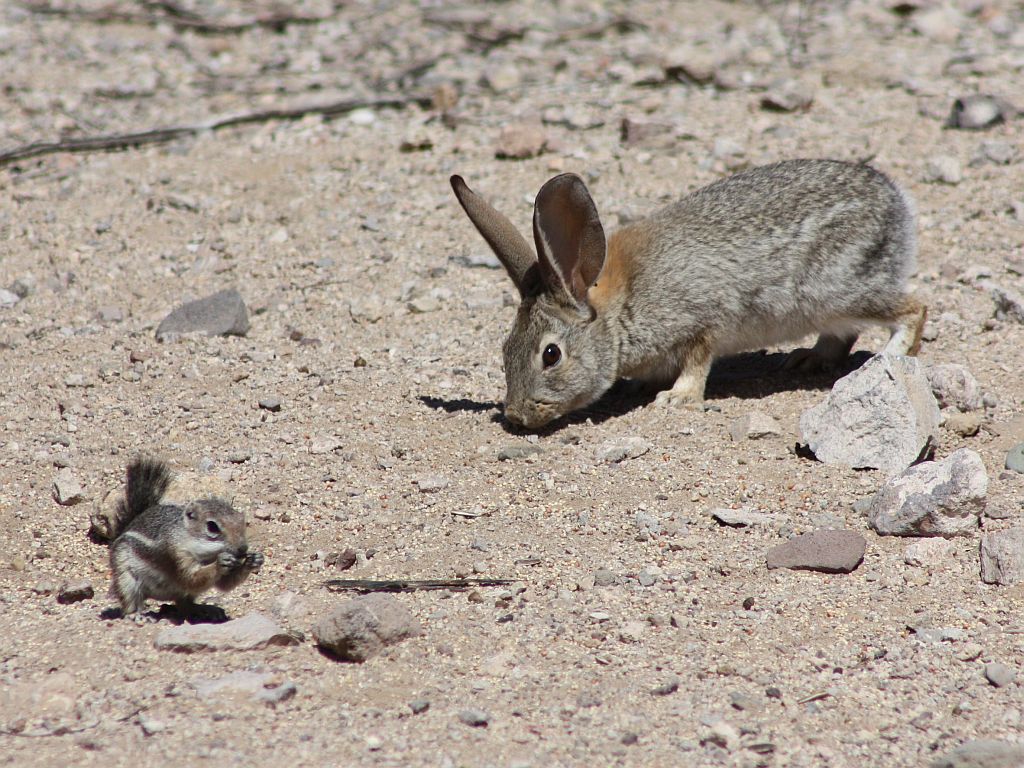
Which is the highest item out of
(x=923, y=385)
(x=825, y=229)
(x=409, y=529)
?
(x=825, y=229)

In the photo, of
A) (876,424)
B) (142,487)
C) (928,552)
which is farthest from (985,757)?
(142,487)

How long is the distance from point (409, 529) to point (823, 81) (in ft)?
23.2

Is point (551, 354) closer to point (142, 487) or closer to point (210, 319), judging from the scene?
point (210, 319)

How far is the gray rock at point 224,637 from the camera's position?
4562 millimetres

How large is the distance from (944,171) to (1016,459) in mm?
3792

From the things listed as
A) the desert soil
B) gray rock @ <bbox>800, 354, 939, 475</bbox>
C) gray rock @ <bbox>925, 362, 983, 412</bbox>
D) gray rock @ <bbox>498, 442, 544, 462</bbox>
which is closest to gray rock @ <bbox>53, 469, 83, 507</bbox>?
the desert soil

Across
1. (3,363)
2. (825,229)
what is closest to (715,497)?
(825,229)

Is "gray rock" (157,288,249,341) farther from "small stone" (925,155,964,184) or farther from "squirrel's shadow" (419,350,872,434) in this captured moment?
"small stone" (925,155,964,184)

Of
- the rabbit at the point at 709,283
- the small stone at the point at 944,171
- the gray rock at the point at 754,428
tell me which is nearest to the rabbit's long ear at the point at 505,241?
the rabbit at the point at 709,283

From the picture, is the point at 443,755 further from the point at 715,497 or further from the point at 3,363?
the point at 3,363

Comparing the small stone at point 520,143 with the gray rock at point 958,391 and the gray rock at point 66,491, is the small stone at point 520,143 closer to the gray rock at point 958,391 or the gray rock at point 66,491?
the gray rock at point 958,391

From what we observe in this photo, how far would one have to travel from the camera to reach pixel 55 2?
45.0 feet

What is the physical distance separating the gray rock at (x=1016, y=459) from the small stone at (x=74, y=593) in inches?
171

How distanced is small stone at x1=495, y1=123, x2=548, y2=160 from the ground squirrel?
Result: 17.7 ft
